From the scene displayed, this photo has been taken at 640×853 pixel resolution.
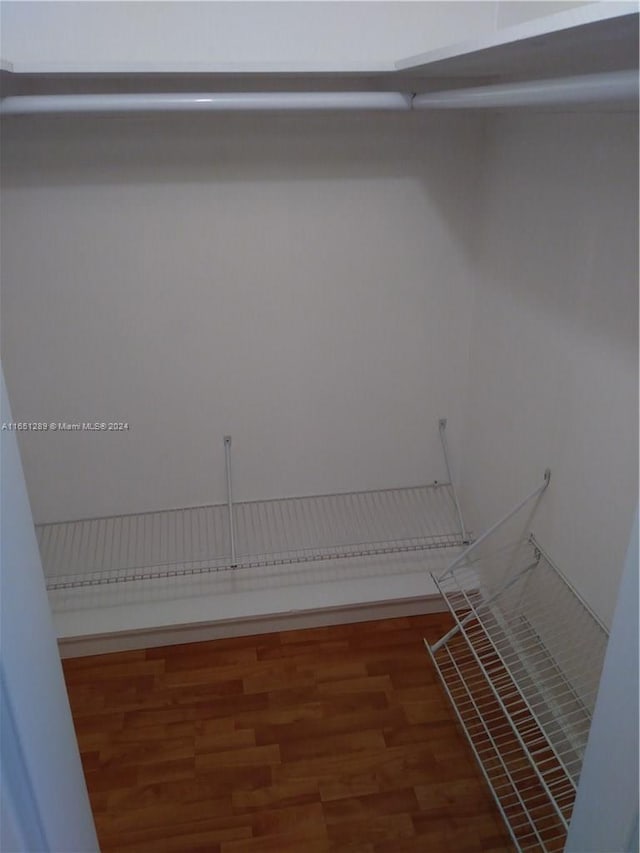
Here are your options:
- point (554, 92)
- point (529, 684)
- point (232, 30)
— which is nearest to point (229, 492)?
point (529, 684)

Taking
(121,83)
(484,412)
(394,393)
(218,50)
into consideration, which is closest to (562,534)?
(484,412)

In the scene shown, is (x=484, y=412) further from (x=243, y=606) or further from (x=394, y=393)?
(x=243, y=606)

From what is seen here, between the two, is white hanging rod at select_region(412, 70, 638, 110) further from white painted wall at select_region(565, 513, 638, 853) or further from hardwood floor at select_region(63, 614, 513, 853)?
hardwood floor at select_region(63, 614, 513, 853)

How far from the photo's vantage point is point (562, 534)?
1.58 metres

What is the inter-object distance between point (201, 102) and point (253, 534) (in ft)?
4.39

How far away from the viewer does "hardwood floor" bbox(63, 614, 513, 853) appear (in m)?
1.53

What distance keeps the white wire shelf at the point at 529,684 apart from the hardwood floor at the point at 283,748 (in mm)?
64

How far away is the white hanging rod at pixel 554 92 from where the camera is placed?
2.41 feet

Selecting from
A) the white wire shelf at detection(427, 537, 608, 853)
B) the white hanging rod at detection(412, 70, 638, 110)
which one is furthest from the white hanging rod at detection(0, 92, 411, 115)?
the white wire shelf at detection(427, 537, 608, 853)

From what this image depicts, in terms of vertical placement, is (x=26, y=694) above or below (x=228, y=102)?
below

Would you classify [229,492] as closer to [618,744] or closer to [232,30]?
[232,30]

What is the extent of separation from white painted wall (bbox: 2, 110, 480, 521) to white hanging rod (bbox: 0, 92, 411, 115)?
255mm

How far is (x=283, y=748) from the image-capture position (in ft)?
5.62

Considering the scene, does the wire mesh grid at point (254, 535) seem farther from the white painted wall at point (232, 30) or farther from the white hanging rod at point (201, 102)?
the white painted wall at point (232, 30)
